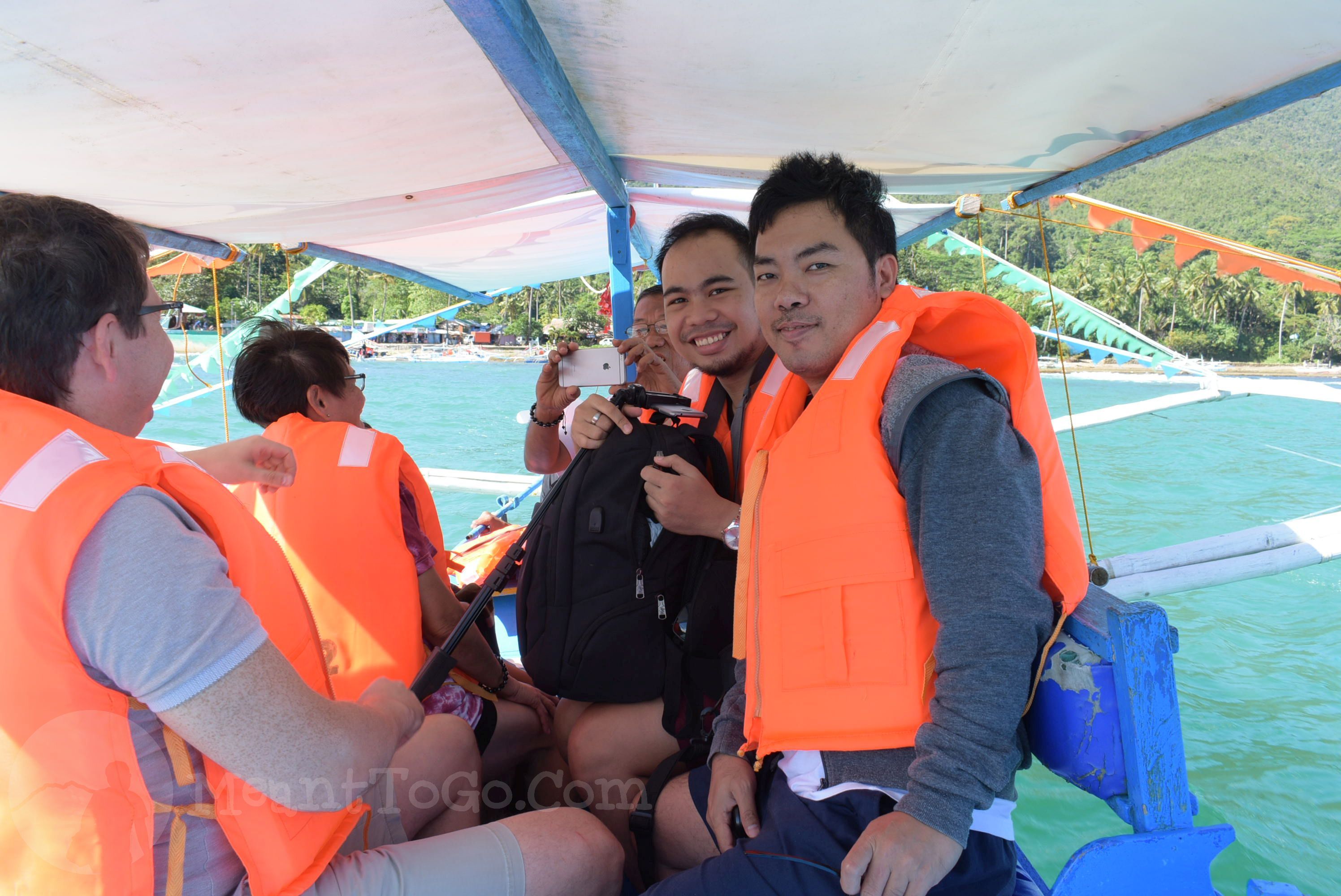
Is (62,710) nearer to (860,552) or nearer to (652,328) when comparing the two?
(860,552)

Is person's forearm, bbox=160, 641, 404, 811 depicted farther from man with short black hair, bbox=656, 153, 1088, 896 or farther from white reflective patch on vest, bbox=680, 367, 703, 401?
white reflective patch on vest, bbox=680, 367, 703, 401

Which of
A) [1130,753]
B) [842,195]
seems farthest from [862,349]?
[1130,753]

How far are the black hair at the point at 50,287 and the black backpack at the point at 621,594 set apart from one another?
3.25 ft

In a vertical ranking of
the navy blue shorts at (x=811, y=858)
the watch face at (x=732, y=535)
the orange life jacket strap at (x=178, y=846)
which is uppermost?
the watch face at (x=732, y=535)

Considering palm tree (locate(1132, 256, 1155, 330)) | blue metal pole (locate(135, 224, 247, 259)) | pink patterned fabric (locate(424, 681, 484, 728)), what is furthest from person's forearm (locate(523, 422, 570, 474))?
palm tree (locate(1132, 256, 1155, 330))

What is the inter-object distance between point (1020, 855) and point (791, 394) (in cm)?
100

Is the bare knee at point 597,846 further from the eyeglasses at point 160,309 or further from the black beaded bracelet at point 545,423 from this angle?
the black beaded bracelet at point 545,423

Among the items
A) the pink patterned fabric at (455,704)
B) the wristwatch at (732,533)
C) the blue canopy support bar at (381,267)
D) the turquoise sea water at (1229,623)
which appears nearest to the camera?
the wristwatch at (732,533)

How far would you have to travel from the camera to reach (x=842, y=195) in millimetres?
1568

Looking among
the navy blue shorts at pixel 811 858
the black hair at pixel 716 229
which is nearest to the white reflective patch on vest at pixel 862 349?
the navy blue shorts at pixel 811 858

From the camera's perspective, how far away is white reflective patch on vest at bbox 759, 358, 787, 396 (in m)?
1.90

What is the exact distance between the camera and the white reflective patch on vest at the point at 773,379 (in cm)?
190

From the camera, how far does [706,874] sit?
1296 mm

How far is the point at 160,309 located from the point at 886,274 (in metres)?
1.31
